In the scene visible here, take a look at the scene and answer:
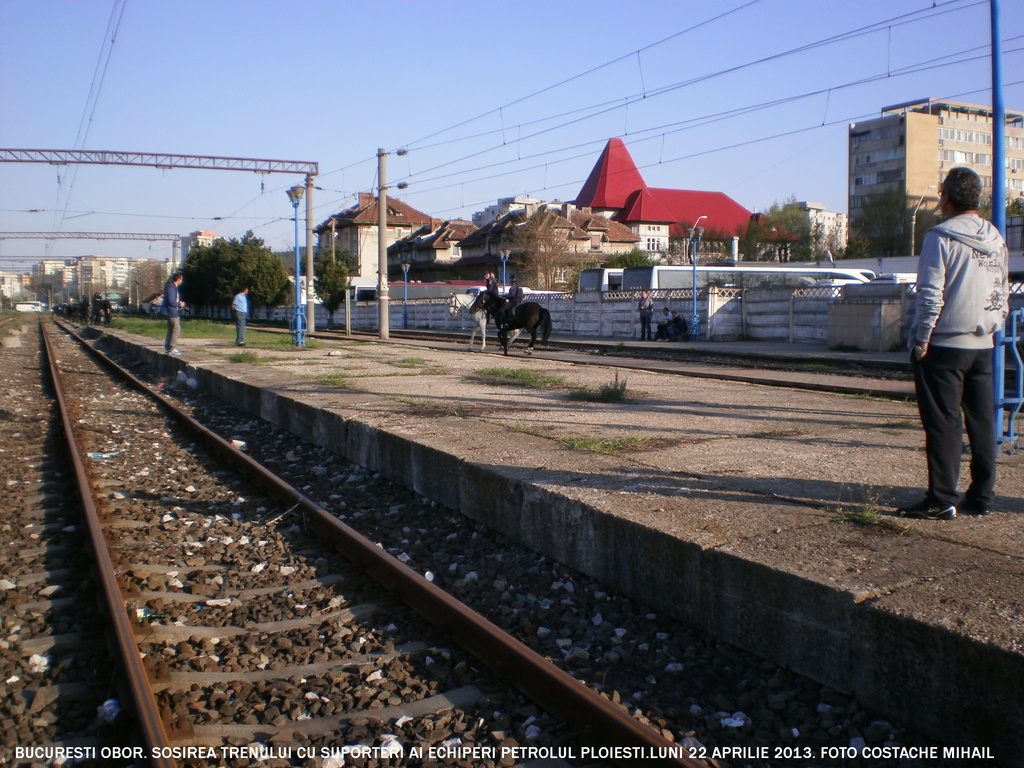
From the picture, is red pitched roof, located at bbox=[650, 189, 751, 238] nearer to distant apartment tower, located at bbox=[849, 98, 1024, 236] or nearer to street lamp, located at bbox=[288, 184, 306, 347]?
distant apartment tower, located at bbox=[849, 98, 1024, 236]

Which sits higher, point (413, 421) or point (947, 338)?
point (947, 338)

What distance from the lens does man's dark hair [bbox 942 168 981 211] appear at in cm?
443

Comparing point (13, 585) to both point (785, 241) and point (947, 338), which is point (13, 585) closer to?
point (947, 338)

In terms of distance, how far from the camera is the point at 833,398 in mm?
10906

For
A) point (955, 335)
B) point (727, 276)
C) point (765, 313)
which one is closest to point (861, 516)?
point (955, 335)

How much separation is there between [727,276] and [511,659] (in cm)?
3973

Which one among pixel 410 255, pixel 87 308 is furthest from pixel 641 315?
pixel 410 255

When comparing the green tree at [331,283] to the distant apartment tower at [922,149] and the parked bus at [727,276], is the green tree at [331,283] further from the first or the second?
the distant apartment tower at [922,149]

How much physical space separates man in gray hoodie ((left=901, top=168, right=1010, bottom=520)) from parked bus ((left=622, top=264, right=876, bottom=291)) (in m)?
35.2

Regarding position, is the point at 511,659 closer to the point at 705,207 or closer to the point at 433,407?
the point at 433,407

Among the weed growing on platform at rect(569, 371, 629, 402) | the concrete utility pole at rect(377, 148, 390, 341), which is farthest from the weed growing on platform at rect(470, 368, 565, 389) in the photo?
the concrete utility pole at rect(377, 148, 390, 341)

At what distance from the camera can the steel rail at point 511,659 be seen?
120 inches

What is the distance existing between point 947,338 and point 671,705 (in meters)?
2.31

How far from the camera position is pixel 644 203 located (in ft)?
301
